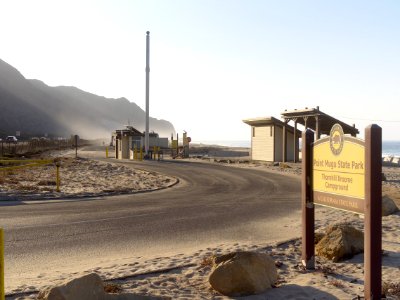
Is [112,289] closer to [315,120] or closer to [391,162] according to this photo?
[315,120]

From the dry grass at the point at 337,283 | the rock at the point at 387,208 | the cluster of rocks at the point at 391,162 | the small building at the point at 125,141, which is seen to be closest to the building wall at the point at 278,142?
the cluster of rocks at the point at 391,162

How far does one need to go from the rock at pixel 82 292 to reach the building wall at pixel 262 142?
112ft

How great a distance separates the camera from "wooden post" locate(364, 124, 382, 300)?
6254 millimetres

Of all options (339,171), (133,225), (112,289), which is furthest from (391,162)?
(112,289)

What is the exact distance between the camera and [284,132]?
38625 mm

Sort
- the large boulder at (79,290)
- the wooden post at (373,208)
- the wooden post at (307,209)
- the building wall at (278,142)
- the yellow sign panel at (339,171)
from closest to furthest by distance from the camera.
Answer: the large boulder at (79,290), the wooden post at (373,208), the yellow sign panel at (339,171), the wooden post at (307,209), the building wall at (278,142)

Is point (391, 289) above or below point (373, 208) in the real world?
below

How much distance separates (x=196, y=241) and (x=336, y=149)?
4288 mm

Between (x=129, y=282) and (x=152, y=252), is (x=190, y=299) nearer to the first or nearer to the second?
(x=129, y=282)

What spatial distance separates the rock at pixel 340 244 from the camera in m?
8.48

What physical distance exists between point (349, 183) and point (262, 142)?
3394 cm

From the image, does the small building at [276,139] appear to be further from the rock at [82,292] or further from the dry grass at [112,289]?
the rock at [82,292]

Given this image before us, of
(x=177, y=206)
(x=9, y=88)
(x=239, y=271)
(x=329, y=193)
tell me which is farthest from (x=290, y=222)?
(x=9, y=88)

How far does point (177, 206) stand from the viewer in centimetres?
1596
